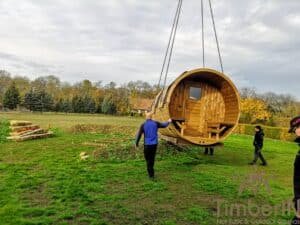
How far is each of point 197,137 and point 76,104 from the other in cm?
6626

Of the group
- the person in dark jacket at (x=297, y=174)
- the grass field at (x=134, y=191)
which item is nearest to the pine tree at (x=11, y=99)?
the grass field at (x=134, y=191)

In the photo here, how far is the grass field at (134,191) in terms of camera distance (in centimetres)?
577

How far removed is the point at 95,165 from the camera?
10773 mm

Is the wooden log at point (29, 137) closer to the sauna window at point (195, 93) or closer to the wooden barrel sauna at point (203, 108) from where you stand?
the wooden barrel sauna at point (203, 108)

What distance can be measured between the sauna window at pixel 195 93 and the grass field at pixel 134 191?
94.9 inches

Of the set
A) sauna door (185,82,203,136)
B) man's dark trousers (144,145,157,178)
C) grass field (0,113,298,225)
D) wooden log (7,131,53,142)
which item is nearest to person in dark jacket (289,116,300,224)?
grass field (0,113,298,225)

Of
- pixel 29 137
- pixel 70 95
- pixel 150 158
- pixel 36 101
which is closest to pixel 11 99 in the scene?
pixel 36 101

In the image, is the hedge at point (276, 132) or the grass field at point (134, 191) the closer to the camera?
the grass field at point (134, 191)

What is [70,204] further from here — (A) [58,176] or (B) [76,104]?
(B) [76,104]

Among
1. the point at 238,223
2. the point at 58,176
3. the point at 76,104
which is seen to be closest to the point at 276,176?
the point at 238,223

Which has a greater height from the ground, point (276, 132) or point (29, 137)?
point (276, 132)

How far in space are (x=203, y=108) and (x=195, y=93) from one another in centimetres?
66

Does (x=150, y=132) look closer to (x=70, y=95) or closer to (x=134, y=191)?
(x=134, y=191)

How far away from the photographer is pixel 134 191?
24.8 ft
